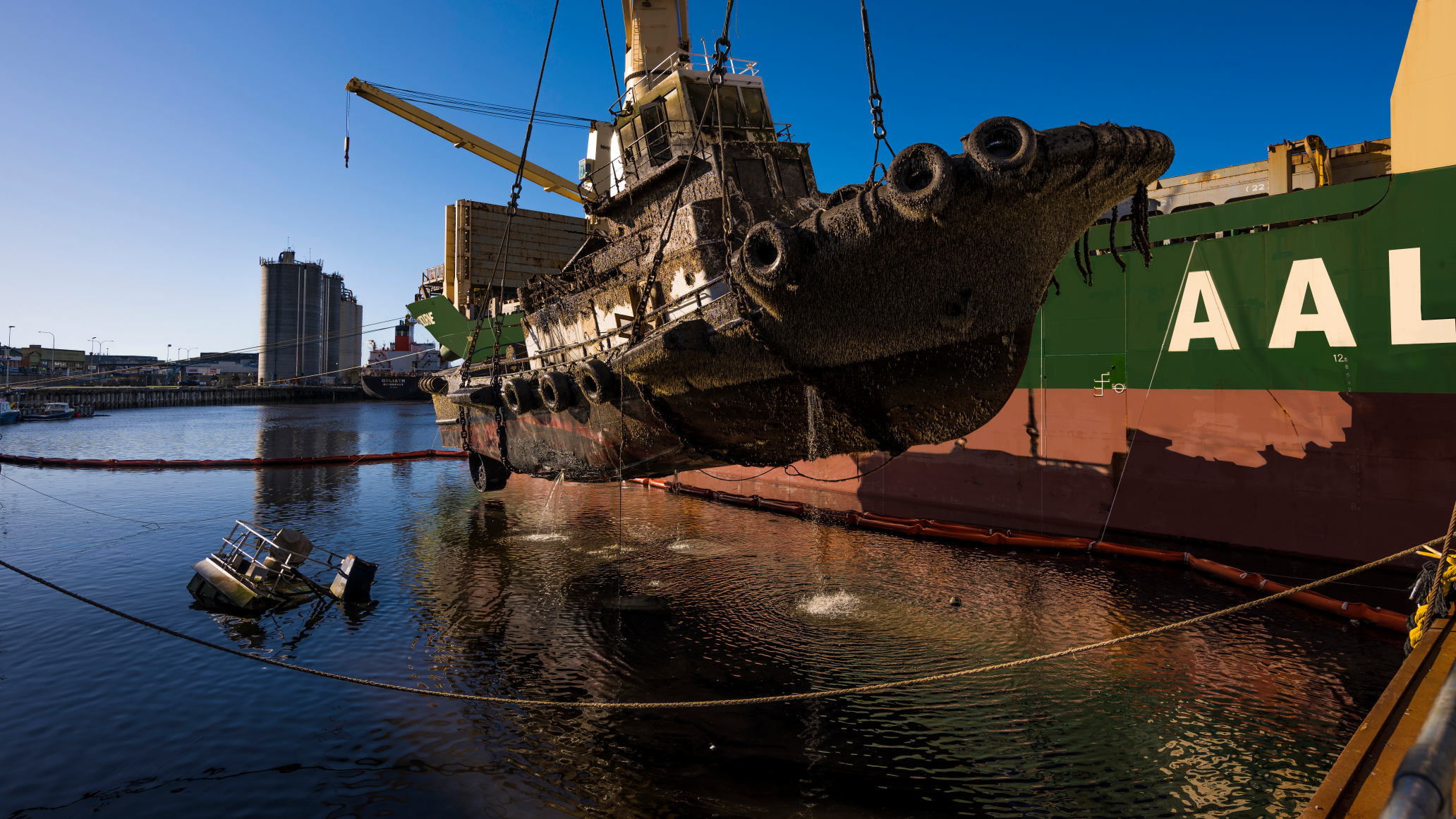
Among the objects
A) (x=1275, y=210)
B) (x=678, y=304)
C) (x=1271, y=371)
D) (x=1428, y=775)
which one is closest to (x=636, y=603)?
(x=678, y=304)

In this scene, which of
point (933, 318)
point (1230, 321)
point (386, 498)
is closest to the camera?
point (933, 318)

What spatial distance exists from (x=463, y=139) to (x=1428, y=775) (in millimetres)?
37925

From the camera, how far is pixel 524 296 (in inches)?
552

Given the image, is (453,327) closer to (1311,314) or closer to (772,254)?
(772,254)

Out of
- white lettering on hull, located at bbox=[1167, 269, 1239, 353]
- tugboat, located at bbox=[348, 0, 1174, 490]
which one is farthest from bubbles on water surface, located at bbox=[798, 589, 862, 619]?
white lettering on hull, located at bbox=[1167, 269, 1239, 353]

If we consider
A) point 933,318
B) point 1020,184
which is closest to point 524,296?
point 933,318

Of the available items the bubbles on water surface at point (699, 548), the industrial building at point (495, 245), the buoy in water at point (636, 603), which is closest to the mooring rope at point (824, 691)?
the buoy in water at point (636, 603)

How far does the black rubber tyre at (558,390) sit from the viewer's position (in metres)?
10.4

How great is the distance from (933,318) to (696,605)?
6951 mm

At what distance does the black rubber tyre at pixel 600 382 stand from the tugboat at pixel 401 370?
74.2 meters

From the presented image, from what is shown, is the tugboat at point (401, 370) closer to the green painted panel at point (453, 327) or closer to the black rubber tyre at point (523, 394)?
the green painted panel at point (453, 327)

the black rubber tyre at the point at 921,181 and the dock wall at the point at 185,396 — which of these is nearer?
the black rubber tyre at the point at 921,181

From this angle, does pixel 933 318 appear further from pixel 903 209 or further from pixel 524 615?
pixel 524 615

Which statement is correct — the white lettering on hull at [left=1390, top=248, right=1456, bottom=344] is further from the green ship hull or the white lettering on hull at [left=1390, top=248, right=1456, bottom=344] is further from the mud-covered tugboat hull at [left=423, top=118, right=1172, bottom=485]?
the mud-covered tugboat hull at [left=423, top=118, right=1172, bottom=485]
